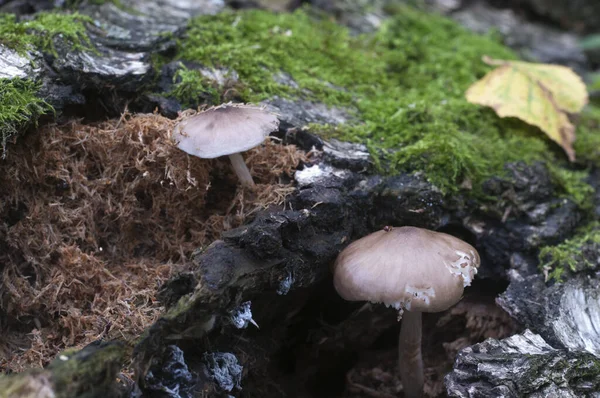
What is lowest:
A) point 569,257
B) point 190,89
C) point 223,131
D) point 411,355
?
point 411,355

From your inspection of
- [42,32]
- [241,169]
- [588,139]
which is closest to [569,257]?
[588,139]

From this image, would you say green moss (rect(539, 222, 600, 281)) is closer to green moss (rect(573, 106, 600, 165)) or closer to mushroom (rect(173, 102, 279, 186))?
green moss (rect(573, 106, 600, 165))

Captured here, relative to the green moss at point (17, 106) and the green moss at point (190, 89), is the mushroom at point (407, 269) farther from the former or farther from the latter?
the green moss at point (17, 106)

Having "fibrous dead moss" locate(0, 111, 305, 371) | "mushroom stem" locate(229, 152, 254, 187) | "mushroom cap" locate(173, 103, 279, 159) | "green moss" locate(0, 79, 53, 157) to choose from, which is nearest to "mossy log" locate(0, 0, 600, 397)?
"green moss" locate(0, 79, 53, 157)

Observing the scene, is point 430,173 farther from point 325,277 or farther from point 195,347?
point 195,347

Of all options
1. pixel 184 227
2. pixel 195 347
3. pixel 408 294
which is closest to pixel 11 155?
pixel 184 227

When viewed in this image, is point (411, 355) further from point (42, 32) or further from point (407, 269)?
point (42, 32)

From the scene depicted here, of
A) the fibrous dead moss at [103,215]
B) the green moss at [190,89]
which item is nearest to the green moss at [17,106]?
the fibrous dead moss at [103,215]
